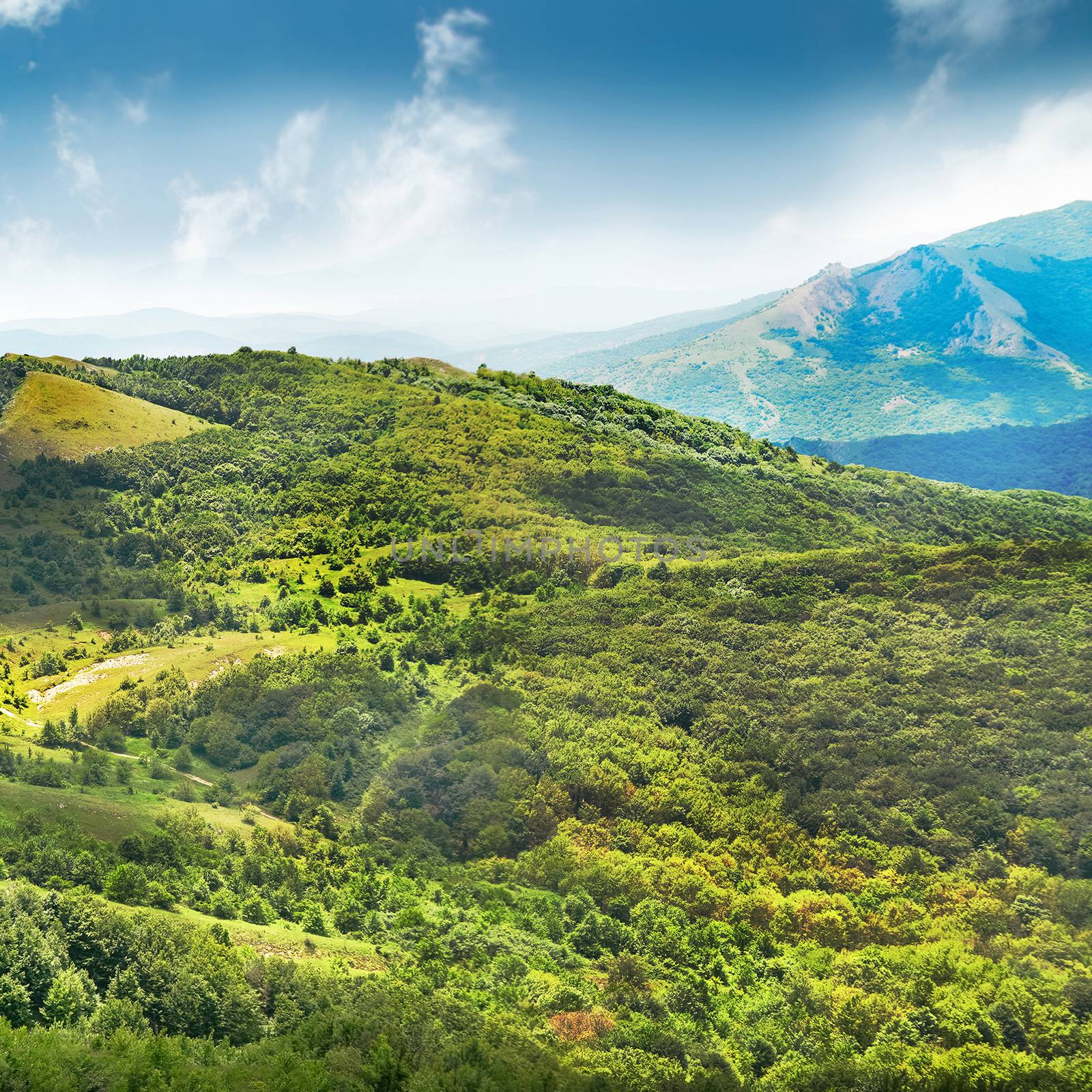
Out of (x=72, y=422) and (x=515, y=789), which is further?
(x=72, y=422)

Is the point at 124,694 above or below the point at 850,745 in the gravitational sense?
above

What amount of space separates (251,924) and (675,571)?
49.4 m

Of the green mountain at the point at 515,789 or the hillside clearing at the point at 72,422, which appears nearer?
the green mountain at the point at 515,789

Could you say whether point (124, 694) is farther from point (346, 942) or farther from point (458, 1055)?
point (458, 1055)

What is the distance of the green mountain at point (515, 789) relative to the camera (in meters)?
27.2

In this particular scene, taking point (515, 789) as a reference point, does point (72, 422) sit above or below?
above

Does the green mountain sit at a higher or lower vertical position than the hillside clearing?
lower

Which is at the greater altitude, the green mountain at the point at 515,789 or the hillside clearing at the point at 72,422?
the hillside clearing at the point at 72,422

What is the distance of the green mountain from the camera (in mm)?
27219

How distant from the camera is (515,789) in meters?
44.6

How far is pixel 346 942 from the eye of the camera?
112ft

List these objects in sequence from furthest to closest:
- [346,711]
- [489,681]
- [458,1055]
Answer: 1. [489,681]
2. [346,711]
3. [458,1055]

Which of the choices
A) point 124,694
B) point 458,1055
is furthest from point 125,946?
point 124,694

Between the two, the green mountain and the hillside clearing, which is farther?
the hillside clearing
